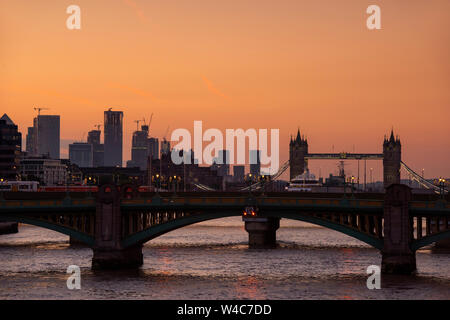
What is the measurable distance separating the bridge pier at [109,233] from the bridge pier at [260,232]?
1622 inches

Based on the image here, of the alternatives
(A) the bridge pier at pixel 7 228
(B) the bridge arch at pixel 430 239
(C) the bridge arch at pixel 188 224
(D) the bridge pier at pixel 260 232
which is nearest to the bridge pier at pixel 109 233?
(C) the bridge arch at pixel 188 224

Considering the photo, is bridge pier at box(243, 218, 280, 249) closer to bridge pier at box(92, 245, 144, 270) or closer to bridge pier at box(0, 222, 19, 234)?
bridge pier at box(92, 245, 144, 270)

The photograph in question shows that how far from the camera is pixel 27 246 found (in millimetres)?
135625

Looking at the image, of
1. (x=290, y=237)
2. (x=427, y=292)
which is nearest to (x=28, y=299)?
(x=427, y=292)

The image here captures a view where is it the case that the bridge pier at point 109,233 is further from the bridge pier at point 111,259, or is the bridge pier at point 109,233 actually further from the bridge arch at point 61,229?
the bridge arch at point 61,229

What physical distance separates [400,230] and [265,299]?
65.5 ft

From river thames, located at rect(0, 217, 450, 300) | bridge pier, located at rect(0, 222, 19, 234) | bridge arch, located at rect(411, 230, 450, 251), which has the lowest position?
river thames, located at rect(0, 217, 450, 300)

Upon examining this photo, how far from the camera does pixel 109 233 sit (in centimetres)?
9950

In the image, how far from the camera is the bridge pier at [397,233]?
91.6 m

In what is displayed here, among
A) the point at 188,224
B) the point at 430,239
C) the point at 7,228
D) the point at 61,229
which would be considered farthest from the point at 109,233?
the point at 7,228

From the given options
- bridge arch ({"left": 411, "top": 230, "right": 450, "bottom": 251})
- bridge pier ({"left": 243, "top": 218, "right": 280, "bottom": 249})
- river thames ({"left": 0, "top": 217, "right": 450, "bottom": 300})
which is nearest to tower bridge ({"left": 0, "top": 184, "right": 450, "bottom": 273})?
bridge arch ({"left": 411, "top": 230, "right": 450, "bottom": 251})

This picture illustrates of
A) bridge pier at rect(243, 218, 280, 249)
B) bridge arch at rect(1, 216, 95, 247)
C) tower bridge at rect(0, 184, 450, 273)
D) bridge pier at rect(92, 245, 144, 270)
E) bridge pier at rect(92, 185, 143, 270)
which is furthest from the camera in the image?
bridge pier at rect(243, 218, 280, 249)

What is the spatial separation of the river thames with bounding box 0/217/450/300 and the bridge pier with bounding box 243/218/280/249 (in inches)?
91.6

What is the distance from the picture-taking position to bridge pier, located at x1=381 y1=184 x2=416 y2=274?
91562 millimetres
